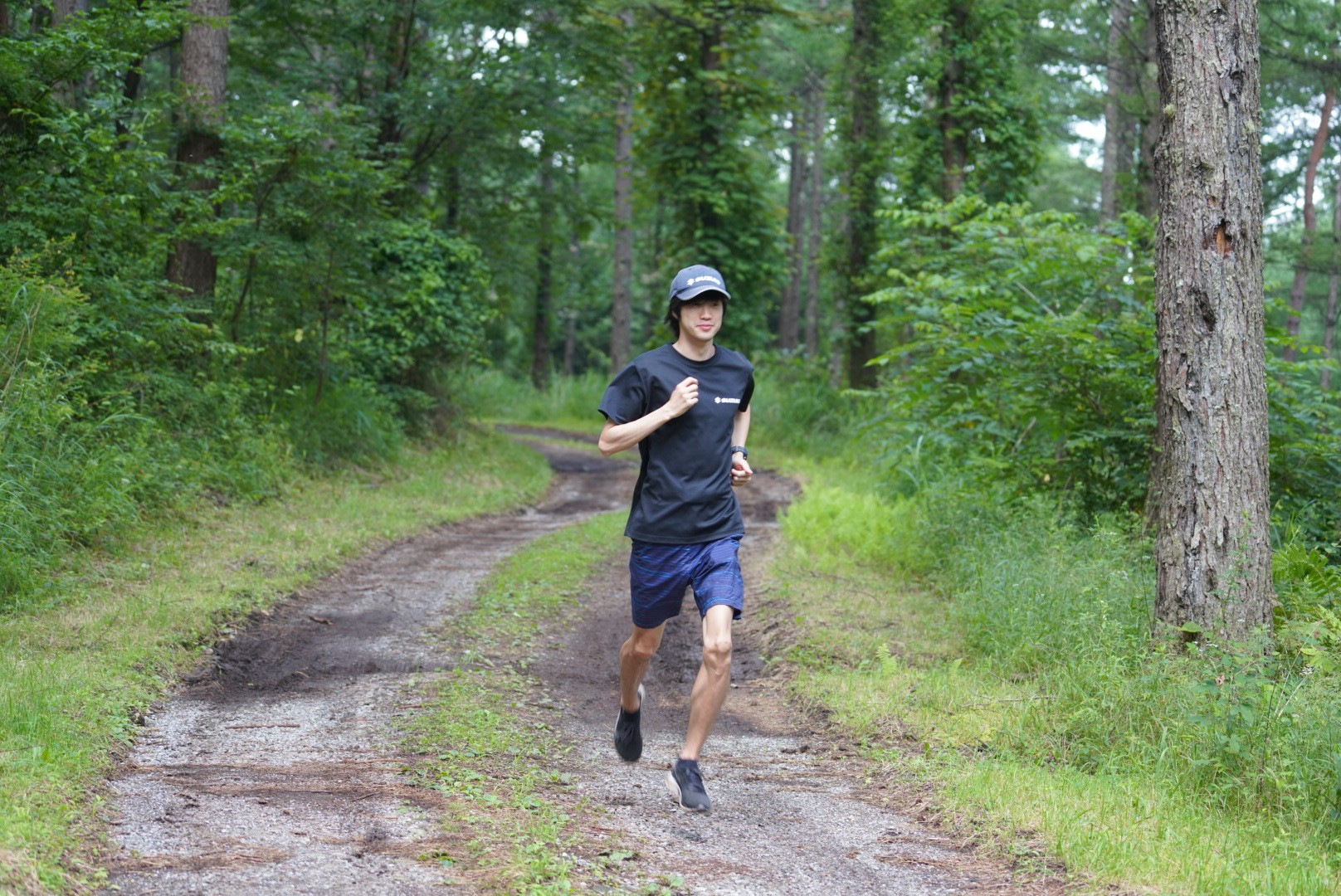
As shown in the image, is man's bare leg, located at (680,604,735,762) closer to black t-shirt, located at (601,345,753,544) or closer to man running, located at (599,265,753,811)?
man running, located at (599,265,753,811)

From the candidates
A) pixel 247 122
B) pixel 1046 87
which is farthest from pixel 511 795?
pixel 1046 87

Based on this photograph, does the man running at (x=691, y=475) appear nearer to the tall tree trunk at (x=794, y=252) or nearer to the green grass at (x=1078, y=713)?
the green grass at (x=1078, y=713)

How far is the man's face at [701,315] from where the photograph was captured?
500 cm

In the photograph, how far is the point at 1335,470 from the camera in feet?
28.3

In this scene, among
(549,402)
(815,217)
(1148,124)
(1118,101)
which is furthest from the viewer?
(815,217)

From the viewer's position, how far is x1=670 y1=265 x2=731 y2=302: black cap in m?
4.95

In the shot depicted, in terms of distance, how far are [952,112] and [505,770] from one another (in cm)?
1533

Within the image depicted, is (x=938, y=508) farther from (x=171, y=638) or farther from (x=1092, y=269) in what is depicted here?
(x=171, y=638)

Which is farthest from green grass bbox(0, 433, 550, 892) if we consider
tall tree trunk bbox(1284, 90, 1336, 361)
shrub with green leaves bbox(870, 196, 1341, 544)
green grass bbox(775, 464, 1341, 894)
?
tall tree trunk bbox(1284, 90, 1336, 361)

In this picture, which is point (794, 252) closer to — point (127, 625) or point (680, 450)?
point (127, 625)

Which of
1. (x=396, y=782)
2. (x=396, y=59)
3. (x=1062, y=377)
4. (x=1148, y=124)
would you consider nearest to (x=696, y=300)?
(x=396, y=782)

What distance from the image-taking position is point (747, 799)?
511 cm

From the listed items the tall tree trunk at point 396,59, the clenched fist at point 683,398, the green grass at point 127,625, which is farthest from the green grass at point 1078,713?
the tall tree trunk at point 396,59

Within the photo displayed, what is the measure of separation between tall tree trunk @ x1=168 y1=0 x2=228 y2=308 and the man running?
346 inches
